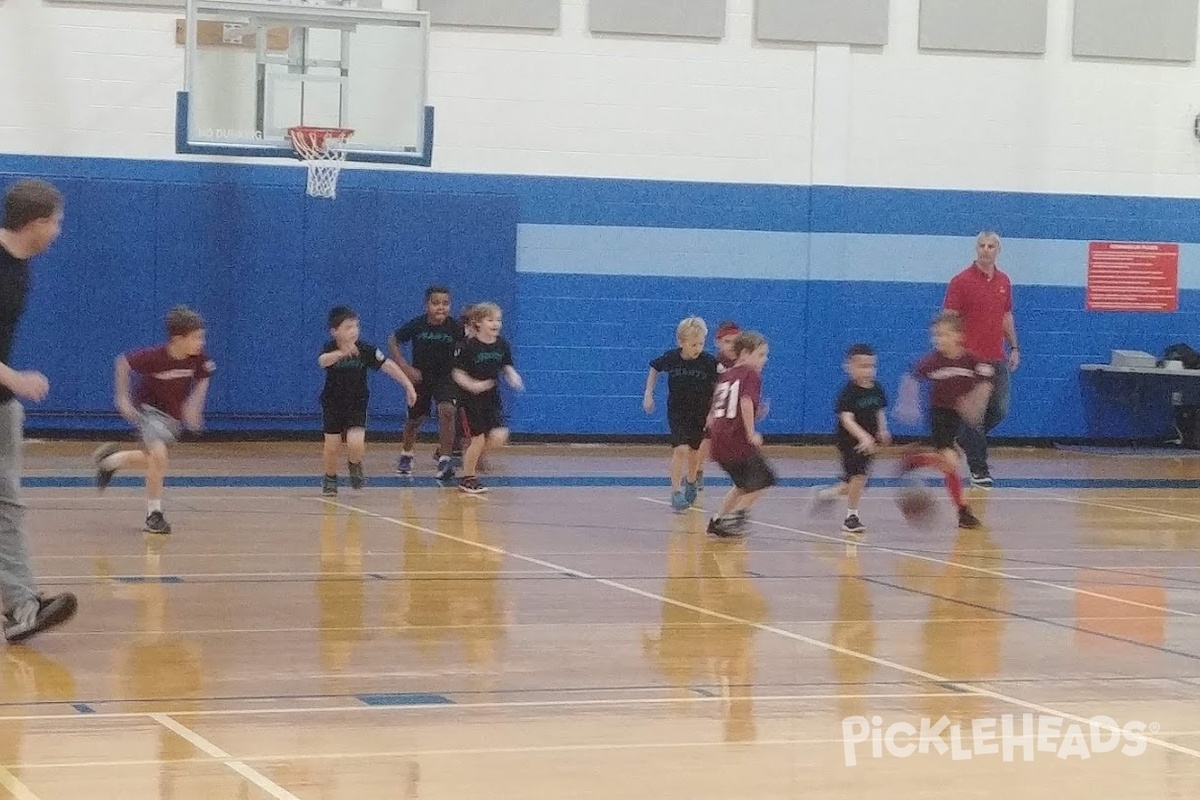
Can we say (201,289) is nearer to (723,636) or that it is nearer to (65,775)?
(723,636)

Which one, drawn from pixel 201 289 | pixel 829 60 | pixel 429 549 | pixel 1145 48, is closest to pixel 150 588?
pixel 429 549

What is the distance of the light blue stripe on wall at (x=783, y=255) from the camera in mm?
19438

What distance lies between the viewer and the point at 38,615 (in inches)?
303

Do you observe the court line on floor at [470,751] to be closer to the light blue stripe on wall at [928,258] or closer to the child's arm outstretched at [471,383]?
the child's arm outstretched at [471,383]

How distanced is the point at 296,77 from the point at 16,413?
9.71m

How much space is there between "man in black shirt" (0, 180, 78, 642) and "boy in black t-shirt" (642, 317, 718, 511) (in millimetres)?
6861

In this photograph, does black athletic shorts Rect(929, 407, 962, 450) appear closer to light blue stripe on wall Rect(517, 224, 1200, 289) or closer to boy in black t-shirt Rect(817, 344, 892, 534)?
boy in black t-shirt Rect(817, 344, 892, 534)

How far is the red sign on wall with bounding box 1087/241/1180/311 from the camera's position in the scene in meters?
20.5

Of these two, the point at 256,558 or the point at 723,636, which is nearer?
the point at 723,636

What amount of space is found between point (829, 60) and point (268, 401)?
714cm

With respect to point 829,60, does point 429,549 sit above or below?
below

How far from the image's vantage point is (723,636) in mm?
8508

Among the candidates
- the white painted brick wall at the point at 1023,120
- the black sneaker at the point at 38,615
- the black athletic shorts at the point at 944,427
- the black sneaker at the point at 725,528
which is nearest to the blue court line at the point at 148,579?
the black sneaker at the point at 38,615

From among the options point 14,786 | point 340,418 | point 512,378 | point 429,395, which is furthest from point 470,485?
point 14,786
